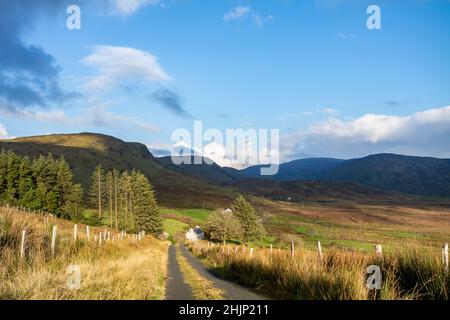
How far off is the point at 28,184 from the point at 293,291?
80.2 meters

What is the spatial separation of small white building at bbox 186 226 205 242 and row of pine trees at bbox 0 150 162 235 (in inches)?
619

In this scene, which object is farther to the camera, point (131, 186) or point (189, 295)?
point (131, 186)

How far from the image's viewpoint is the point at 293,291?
13.9 meters

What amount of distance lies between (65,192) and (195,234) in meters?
39.9

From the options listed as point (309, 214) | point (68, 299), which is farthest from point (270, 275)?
point (309, 214)

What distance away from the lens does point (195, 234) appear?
4564 inches

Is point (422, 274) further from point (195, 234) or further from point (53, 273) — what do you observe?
point (195, 234)

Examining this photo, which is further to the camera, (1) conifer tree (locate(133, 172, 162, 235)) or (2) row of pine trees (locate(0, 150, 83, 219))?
(1) conifer tree (locate(133, 172, 162, 235))

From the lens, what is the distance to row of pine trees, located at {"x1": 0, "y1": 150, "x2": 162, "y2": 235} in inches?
3201

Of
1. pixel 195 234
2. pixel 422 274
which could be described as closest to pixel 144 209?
pixel 195 234

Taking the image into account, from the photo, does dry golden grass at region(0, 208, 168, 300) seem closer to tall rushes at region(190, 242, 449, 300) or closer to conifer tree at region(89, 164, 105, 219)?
tall rushes at region(190, 242, 449, 300)

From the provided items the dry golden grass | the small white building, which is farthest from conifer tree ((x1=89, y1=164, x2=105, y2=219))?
the dry golden grass

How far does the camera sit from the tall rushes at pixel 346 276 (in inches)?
429
